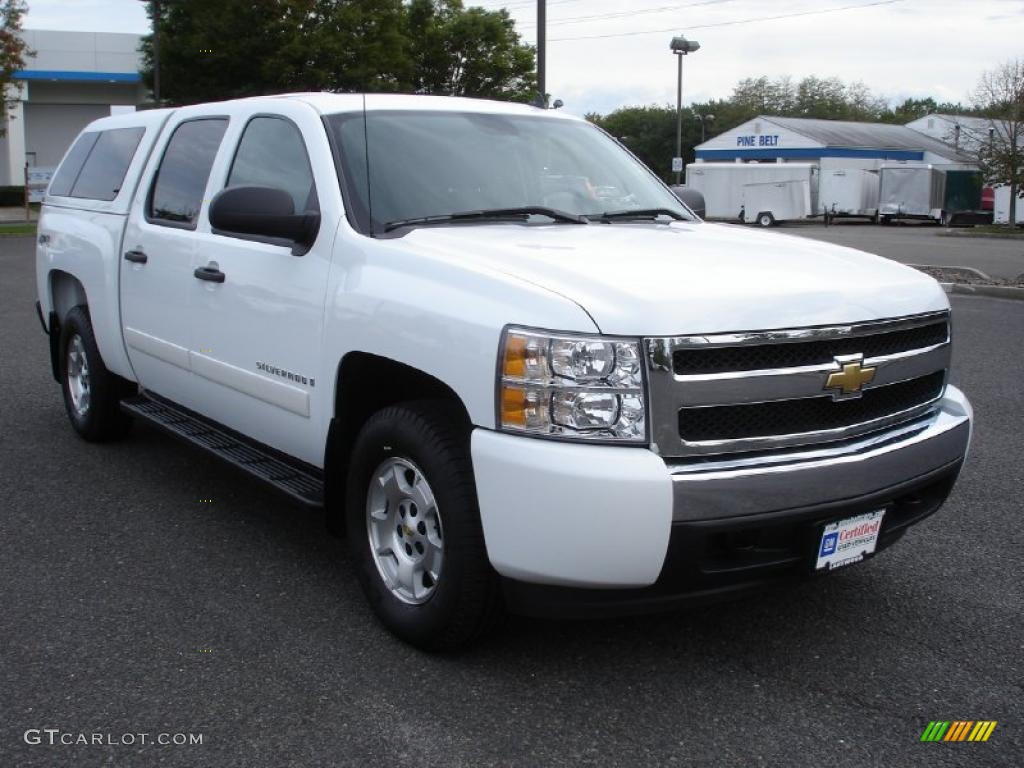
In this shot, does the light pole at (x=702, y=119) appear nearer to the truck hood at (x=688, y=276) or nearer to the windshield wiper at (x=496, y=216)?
the windshield wiper at (x=496, y=216)

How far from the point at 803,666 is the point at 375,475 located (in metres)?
1.57

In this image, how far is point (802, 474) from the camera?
10.6ft

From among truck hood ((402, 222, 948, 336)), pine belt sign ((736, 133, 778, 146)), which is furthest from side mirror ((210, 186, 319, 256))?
pine belt sign ((736, 133, 778, 146))

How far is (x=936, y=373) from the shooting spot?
13.0 feet

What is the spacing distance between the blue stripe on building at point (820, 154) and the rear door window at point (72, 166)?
2156 inches

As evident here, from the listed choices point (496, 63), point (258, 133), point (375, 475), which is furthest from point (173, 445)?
point (496, 63)

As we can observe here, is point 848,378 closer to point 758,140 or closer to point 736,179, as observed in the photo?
point 736,179

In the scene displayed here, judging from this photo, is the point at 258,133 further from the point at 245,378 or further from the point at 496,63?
the point at 496,63

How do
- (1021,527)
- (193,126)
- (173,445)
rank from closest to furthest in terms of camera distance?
(1021,527), (193,126), (173,445)

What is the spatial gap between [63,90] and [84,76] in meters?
2.34

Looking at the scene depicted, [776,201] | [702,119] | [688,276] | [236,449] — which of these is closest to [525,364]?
[688,276]

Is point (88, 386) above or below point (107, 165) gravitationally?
below

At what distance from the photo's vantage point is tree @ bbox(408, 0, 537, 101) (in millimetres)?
43281

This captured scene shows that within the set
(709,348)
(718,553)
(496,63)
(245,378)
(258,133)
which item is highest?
(496,63)
